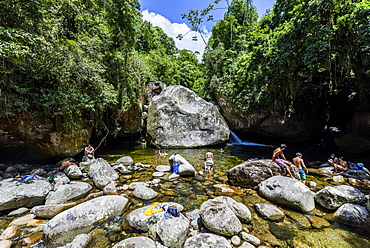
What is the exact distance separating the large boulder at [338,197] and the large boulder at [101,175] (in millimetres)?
6425

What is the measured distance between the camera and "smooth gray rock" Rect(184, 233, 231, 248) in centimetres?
249

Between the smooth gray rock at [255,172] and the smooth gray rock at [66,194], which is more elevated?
the smooth gray rock at [255,172]

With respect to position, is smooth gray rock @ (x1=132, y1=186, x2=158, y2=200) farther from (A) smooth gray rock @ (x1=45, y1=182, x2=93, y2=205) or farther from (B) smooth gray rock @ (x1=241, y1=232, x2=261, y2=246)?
(B) smooth gray rock @ (x1=241, y1=232, x2=261, y2=246)

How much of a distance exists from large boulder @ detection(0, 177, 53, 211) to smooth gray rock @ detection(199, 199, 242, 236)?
15.0 ft

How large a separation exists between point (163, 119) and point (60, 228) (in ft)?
30.9

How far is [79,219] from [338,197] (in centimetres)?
609

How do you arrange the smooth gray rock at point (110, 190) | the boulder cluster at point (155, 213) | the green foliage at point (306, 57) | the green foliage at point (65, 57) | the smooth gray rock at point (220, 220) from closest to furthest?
the boulder cluster at point (155, 213), the smooth gray rock at point (220, 220), the green foliage at point (65, 57), the smooth gray rock at point (110, 190), the green foliage at point (306, 57)

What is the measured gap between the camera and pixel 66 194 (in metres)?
4.12

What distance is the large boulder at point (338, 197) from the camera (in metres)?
3.59

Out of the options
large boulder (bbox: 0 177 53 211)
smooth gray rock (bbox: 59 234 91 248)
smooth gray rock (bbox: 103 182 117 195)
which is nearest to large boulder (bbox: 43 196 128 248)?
smooth gray rock (bbox: 59 234 91 248)

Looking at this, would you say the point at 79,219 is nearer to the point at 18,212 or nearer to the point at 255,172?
the point at 18,212

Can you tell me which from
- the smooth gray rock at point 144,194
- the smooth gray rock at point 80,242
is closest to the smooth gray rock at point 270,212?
the smooth gray rock at point 144,194

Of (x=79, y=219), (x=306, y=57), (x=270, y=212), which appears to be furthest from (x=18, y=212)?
(x=306, y=57)

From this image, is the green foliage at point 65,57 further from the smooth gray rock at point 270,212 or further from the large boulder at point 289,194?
the large boulder at point 289,194
